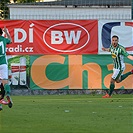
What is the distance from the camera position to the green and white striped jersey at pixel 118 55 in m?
21.6

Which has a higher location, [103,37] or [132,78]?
[103,37]

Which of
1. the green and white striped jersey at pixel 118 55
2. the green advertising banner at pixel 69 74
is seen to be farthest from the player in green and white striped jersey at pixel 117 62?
the green advertising banner at pixel 69 74

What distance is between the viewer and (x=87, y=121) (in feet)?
40.1

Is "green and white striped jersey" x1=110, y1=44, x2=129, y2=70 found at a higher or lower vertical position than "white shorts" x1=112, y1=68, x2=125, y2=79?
higher

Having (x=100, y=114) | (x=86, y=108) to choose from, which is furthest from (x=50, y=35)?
(x=100, y=114)

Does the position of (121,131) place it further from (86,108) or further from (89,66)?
(89,66)

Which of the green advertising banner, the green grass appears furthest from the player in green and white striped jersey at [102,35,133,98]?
the green grass

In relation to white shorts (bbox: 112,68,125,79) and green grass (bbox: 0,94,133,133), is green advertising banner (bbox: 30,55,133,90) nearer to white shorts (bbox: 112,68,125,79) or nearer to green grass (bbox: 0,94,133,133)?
white shorts (bbox: 112,68,125,79)

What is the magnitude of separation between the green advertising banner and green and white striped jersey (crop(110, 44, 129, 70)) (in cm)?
172

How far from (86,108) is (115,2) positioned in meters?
22.6

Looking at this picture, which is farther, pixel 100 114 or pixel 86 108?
pixel 86 108

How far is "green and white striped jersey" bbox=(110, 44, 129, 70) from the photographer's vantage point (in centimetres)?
2158

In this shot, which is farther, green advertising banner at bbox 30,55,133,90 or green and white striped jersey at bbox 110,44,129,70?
green advertising banner at bbox 30,55,133,90

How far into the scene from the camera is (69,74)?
78.0 feet
